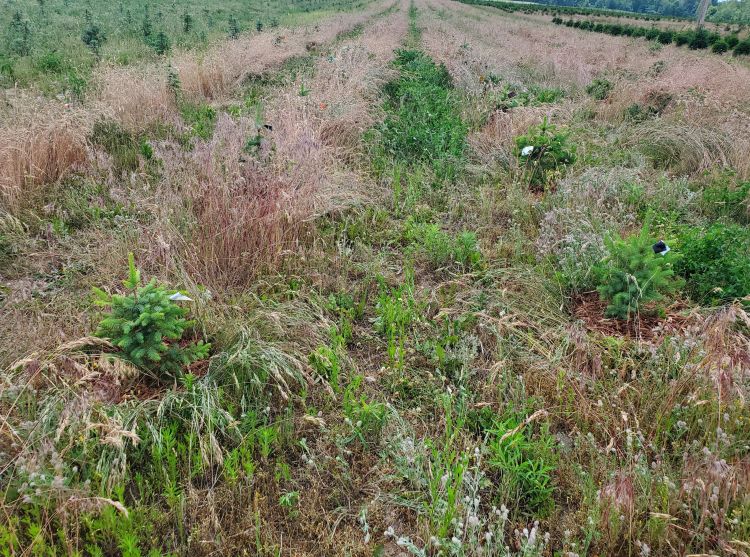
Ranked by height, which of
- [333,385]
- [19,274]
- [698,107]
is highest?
[698,107]

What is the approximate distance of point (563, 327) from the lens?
2.96 meters

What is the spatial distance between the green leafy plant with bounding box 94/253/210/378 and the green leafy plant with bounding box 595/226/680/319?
259 cm

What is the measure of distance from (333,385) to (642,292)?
6.69 ft

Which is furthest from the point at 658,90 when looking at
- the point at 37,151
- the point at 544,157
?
the point at 37,151

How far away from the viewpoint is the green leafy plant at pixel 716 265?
2990mm

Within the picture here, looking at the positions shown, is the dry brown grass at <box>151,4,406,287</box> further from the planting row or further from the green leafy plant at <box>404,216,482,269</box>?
the planting row

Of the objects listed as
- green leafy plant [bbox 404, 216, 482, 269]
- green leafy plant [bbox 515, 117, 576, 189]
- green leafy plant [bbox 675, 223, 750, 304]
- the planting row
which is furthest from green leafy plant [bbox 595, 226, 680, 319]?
the planting row

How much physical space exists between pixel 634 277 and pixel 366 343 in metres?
1.79

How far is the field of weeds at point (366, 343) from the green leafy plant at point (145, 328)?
0.07ft

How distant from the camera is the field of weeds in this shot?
73.8 inches

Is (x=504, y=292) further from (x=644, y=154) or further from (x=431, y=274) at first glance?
(x=644, y=154)

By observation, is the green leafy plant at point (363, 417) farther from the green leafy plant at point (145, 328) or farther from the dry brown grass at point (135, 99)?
the dry brown grass at point (135, 99)

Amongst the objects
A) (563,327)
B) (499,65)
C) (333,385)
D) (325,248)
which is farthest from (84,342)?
(499,65)

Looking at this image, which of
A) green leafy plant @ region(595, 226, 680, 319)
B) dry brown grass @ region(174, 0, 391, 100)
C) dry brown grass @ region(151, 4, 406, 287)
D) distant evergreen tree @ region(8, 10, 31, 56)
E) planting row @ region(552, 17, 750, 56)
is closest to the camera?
green leafy plant @ region(595, 226, 680, 319)
